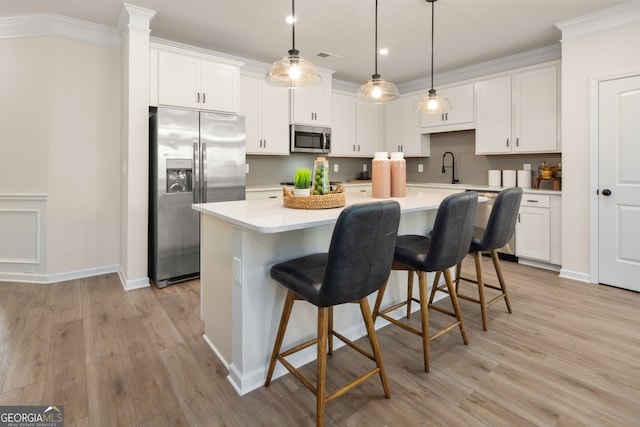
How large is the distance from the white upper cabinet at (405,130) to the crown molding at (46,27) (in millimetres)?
4139

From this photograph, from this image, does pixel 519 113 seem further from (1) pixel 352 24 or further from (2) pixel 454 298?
(2) pixel 454 298

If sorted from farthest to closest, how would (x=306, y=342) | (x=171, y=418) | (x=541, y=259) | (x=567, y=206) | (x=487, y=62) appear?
(x=487, y=62)
(x=541, y=259)
(x=567, y=206)
(x=306, y=342)
(x=171, y=418)

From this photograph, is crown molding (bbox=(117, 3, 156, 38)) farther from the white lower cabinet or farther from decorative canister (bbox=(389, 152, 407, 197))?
the white lower cabinet

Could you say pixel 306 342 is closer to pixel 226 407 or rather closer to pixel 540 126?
pixel 226 407

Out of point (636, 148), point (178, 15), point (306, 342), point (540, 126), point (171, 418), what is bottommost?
point (171, 418)

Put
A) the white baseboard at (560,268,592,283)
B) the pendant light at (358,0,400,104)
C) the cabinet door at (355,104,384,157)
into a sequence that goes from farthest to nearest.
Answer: the cabinet door at (355,104,384,157) → the white baseboard at (560,268,592,283) → the pendant light at (358,0,400,104)

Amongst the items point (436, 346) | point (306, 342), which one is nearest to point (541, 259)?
point (436, 346)

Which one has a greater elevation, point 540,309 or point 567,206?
point 567,206

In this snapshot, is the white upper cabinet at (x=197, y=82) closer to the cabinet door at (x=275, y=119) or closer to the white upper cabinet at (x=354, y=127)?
the cabinet door at (x=275, y=119)

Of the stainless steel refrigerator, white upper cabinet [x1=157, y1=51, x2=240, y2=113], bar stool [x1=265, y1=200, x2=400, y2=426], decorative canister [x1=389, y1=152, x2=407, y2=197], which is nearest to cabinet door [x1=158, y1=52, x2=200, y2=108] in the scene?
white upper cabinet [x1=157, y1=51, x2=240, y2=113]

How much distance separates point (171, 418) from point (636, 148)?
166 inches

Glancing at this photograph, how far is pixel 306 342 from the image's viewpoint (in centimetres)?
197

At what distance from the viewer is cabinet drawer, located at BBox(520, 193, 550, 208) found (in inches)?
153

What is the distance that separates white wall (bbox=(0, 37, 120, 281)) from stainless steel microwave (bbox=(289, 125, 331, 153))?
2.12 metres
